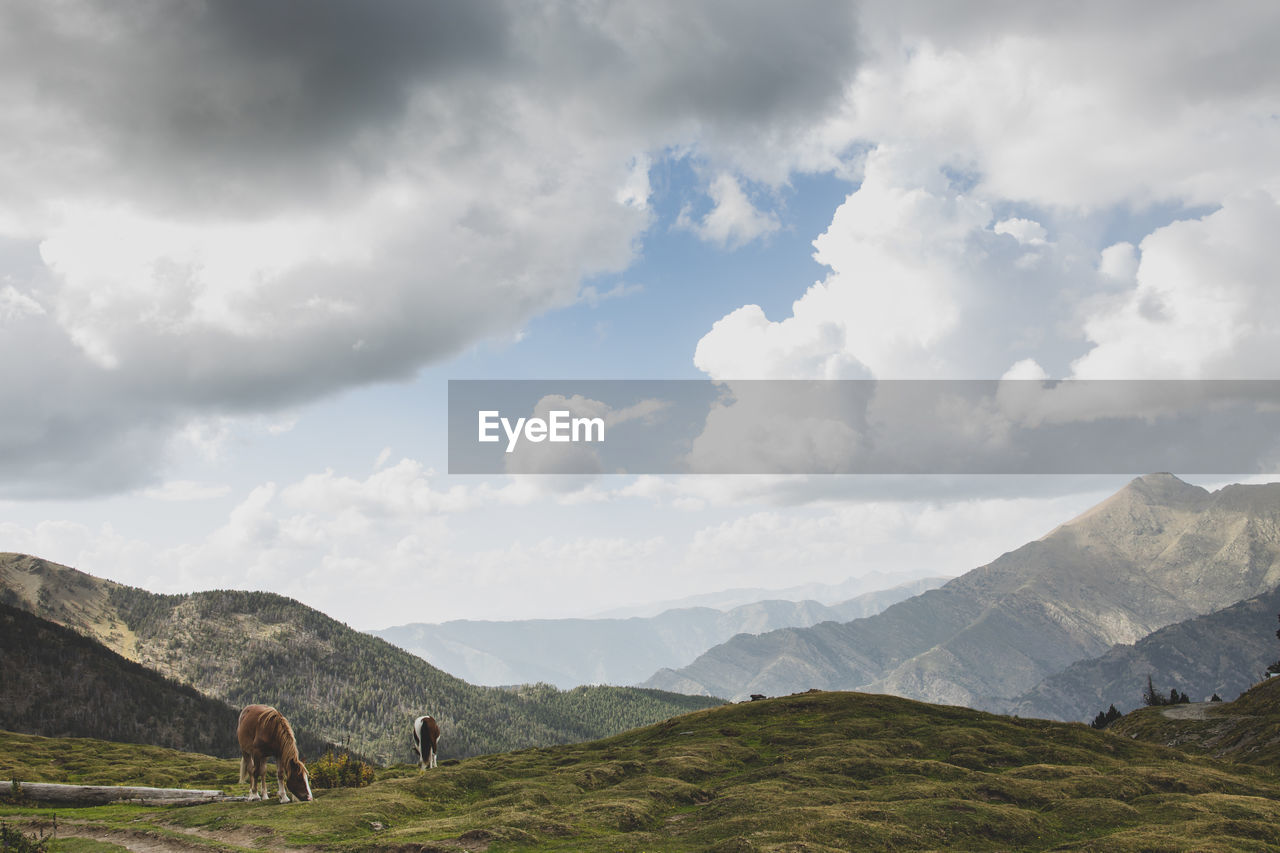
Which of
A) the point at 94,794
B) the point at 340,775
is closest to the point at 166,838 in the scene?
the point at 94,794

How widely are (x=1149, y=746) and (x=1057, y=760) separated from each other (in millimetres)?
21598

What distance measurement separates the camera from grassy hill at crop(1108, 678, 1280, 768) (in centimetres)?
9488

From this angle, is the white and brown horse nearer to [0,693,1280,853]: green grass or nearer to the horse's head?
[0,693,1280,853]: green grass

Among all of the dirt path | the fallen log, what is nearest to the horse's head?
the dirt path

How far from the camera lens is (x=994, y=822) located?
3744cm

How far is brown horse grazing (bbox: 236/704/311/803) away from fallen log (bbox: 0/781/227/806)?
631cm

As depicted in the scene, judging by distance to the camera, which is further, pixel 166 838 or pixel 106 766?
pixel 106 766

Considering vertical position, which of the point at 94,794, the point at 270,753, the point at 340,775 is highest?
the point at 270,753

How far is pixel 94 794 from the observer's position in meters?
52.1

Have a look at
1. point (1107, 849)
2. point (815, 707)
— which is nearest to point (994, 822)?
point (1107, 849)

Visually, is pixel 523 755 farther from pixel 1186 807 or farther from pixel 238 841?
pixel 1186 807

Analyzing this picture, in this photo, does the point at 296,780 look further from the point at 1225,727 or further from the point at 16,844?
the point at 1225,727

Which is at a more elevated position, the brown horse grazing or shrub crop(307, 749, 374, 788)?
the brown horse grazing

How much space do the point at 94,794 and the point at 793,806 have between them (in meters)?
50.2
